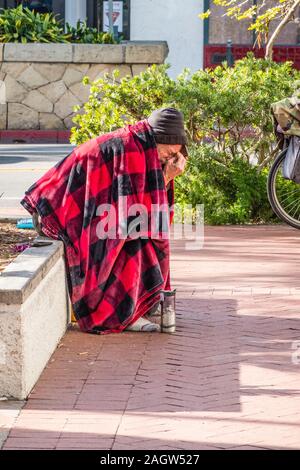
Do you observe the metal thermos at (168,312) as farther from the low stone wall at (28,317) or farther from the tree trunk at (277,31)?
the tree trunk at (277,31)

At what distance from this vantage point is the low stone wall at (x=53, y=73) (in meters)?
19.3

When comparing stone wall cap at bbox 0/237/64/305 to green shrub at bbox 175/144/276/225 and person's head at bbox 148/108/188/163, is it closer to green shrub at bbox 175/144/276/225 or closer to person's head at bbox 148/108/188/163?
person's head at bbox 148/108/188/163

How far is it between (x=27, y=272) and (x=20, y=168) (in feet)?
30.3

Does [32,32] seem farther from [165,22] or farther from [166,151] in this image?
[166,151]

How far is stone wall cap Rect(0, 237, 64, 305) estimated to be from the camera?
578cm

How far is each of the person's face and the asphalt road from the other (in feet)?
13.0

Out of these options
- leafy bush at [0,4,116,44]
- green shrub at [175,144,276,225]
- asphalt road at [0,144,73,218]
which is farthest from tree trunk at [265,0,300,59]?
leafy bush at [0,4,116,44]

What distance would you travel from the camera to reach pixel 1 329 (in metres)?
5.81

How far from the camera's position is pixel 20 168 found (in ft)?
50.2

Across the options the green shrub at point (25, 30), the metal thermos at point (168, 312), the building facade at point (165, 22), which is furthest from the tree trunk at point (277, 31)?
the building facade at point (165, 22)

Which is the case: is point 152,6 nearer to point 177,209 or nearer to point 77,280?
point 177,209

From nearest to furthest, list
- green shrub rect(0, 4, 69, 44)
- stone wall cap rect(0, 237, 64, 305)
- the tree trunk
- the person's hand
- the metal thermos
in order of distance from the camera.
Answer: stone wall cap rect(0, 237, 64, 305) → the metal thermos → the person's hand → the tree trunk → green shrub rect(0, 4, 69, 44)
